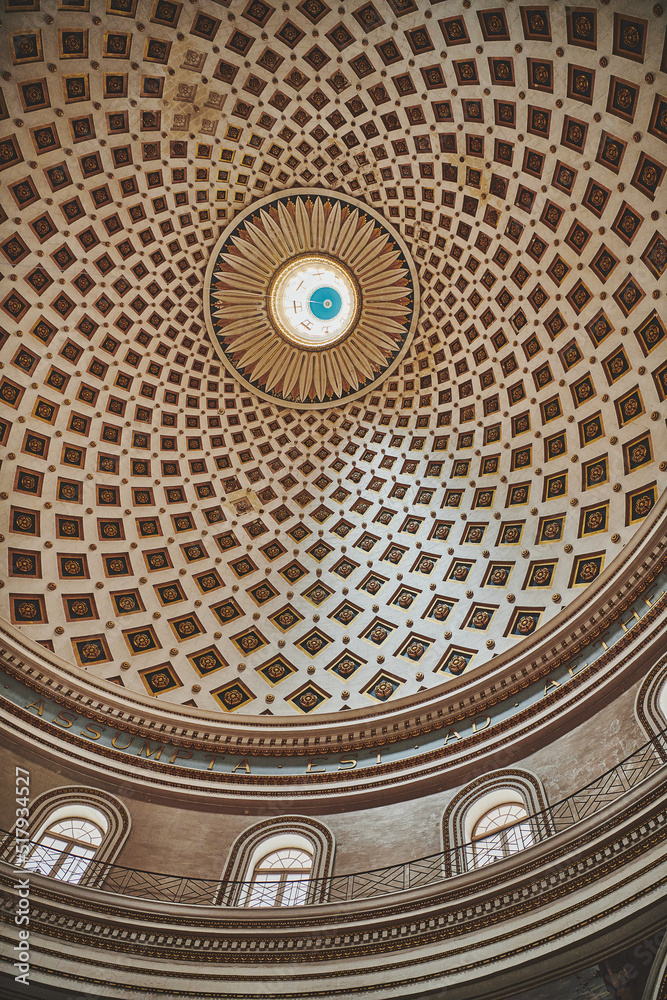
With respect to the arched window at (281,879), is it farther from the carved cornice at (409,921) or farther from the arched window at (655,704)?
the arched window at (655,704)

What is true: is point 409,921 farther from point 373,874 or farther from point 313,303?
point 313,303

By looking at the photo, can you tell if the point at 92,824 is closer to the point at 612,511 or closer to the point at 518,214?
the point at 612,511

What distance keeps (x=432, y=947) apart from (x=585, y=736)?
17.7 ft

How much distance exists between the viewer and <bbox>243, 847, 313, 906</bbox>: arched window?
49.5ft

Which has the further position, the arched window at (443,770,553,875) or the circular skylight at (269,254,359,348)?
the circular skylight at (269,254,359,348)

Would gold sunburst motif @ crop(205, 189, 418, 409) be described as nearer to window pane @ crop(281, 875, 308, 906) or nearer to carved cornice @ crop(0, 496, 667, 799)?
carved cornice @ crop(0, 496, 667, 799)

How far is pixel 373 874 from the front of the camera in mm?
15078

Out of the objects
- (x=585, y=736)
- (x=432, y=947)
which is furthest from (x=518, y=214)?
(x=432, y=947)

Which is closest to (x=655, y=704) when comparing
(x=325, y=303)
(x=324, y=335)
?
(x=324, y=335)

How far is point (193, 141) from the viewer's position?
74.3ft

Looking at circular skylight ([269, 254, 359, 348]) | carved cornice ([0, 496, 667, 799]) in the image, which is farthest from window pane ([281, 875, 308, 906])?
circular skylight ([269, 254, 359, 348])

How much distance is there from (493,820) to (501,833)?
70 cm

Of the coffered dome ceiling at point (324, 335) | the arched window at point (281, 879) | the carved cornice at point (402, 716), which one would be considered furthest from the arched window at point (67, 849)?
the coffered dome ceiling at point (324, 335)

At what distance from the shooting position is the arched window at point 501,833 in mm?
14242
